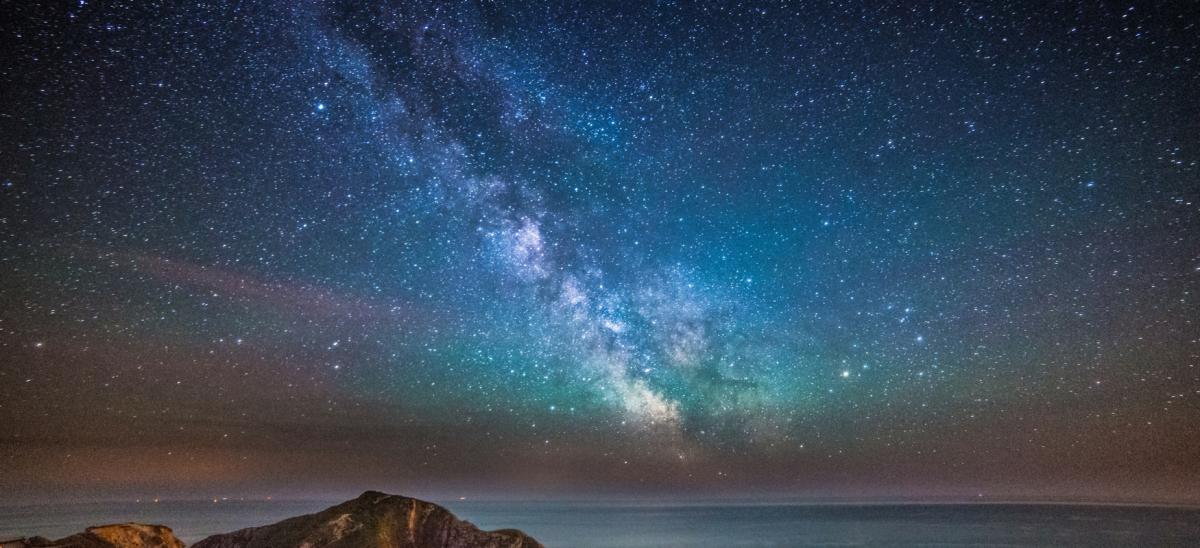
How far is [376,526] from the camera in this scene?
2361cm

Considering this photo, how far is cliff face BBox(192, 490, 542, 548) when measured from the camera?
22.8 m

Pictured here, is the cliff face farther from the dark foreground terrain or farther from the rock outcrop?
the rock outcrop

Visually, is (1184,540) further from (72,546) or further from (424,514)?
(72,546)

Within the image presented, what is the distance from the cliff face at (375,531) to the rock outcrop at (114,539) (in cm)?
147

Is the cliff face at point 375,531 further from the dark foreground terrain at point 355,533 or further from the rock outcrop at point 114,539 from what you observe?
the rock outcrop at point 114,539

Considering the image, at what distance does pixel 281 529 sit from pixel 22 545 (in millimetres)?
8213

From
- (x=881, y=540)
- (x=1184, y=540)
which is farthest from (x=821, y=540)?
(x=1184, y=540)

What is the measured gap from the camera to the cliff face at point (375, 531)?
22766mm

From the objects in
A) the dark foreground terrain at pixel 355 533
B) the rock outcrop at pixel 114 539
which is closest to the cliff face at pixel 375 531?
the dark foreground terrain at pixel 355 533

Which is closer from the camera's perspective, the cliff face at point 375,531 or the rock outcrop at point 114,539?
the rock outcrop at point 114,539

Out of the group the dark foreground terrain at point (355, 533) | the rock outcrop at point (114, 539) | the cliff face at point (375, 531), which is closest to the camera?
the rock outcrop at point (114, 539)

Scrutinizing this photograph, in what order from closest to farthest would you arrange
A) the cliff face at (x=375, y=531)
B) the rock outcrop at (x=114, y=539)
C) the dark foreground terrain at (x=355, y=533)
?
the rock outcrop at (x=114, y=539), the dark foreground terrain at (x=355, y=533), the cliff face at (x=375, y=531)

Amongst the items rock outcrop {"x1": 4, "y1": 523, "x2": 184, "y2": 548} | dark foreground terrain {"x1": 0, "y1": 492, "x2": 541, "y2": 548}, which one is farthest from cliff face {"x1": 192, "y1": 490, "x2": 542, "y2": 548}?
rock outcrop {"x1": 4, "y1": 523, "x2": 184, "y2": 548}

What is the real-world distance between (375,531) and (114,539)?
9.20 meters
